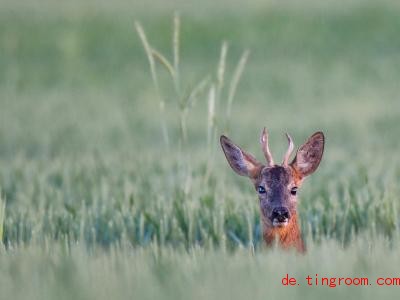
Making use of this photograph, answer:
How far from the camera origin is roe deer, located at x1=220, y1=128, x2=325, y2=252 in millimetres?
6867

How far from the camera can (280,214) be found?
22.4 ft

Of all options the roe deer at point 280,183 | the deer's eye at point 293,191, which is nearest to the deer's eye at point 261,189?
the roe deer at point 280,183

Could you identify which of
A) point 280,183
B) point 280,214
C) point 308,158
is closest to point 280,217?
point 280,214

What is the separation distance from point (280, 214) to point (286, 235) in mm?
134

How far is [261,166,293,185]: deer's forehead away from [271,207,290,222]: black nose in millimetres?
216

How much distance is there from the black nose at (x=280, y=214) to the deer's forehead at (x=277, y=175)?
22cm

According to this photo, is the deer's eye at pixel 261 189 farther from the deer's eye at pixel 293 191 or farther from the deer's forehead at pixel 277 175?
the deer's eye at pixel 293 191

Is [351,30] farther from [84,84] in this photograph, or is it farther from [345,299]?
[345,299]

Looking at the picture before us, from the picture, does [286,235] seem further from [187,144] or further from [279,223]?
[187,144]

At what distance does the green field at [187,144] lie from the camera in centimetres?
552

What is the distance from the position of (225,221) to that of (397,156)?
16.9 ft

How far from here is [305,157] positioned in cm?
727

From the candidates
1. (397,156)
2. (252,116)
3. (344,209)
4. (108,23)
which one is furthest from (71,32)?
(344,209)

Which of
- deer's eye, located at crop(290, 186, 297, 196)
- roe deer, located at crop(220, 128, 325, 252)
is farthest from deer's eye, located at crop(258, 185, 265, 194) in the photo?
deer's eye, located at crop(290, 186, 297, 196)
